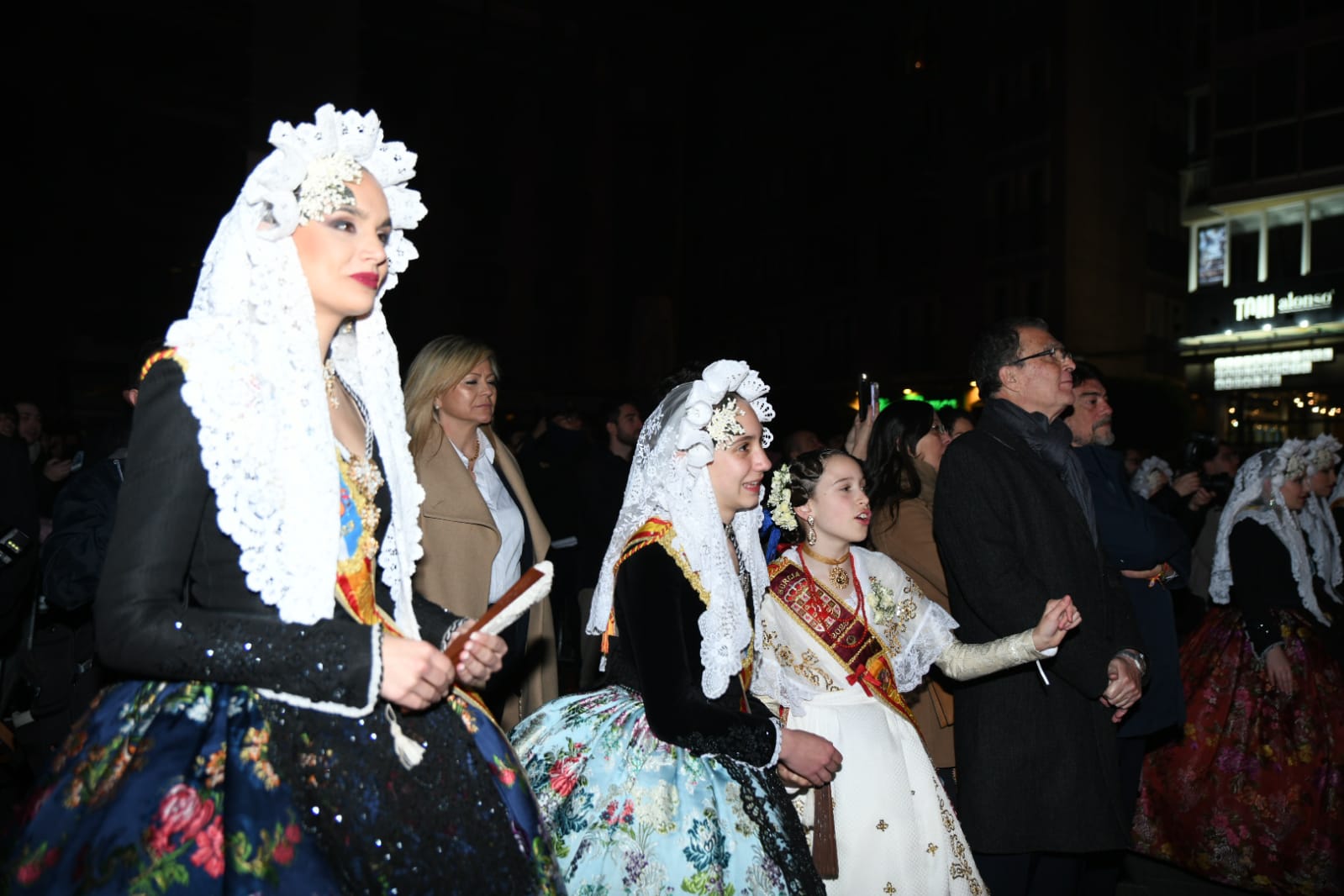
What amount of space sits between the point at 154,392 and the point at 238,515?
0.26 metres

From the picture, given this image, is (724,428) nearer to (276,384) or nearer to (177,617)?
(276,384)

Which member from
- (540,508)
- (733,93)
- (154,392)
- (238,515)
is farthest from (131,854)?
(733,93)

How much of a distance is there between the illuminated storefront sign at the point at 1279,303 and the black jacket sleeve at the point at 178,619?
2508cm

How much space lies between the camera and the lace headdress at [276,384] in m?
1.97

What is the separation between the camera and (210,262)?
213 cm

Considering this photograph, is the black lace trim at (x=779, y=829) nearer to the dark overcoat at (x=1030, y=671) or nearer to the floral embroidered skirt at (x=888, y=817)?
the floral embroidered skirt at (x=888, y=817)

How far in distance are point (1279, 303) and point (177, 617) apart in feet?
84.6

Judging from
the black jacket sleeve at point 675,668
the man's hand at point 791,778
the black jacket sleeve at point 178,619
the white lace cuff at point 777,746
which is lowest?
the man's hand at point 791,778

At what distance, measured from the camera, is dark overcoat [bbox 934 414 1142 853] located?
3746 mm

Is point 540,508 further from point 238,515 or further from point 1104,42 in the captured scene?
point 1104,42

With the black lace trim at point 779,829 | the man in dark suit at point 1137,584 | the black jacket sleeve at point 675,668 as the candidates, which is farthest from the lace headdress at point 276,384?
the man in dark suit at point 1137,584

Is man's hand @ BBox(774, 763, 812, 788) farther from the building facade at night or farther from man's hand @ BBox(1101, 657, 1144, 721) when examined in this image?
the building facade at night

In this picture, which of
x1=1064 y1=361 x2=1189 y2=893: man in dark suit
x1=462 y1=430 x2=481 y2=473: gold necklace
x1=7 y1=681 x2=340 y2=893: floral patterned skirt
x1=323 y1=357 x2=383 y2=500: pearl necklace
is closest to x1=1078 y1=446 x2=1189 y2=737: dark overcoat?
x1=1064 y1=361 x2=1189 y2=893: man in dark suit

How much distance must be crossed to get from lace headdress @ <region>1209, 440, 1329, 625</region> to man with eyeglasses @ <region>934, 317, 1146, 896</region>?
259 cm
